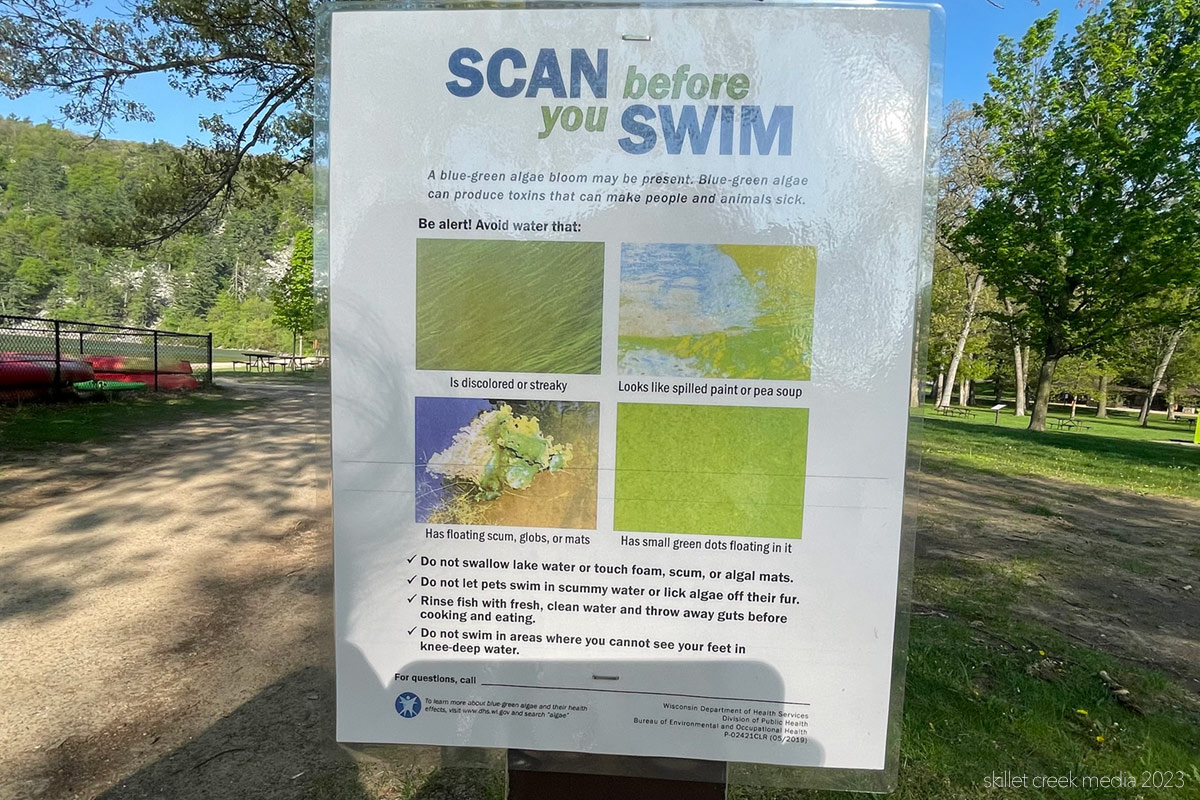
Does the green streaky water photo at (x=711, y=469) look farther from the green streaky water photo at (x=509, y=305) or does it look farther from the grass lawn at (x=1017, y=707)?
the grass lawn at (x=1017, y=707)

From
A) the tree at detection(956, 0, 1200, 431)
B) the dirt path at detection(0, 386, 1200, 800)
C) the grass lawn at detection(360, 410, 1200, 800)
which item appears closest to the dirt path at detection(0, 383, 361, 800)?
the dirt path at detection(0, 386, 1200, 800)

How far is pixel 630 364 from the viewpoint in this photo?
150 cm

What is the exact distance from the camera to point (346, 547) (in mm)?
1603

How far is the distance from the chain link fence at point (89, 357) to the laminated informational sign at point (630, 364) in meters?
15.7

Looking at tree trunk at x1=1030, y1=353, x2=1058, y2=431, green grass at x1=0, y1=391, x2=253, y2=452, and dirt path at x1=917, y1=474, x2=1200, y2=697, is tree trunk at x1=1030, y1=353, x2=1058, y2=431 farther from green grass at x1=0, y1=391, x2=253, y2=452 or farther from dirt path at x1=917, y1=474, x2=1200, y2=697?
green grass at x1=0, y1=391, x2=253, y2=452

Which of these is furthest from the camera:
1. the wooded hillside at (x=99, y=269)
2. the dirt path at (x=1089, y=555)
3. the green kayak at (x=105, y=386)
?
the wooded hillside at (x=99, y=269)

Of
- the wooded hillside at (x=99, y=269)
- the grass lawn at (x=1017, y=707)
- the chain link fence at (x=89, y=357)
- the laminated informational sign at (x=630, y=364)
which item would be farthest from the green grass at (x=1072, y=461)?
the wooded hillside at (x=99, y=269)

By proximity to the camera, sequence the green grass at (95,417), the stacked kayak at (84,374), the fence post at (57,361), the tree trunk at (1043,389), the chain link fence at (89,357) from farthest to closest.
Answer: the tree trunk at (1043,389)
the fence post at (57,361)
the chain link fence at (89,357)
the stacked kayak at (84,374)
the green grass at (95,417)

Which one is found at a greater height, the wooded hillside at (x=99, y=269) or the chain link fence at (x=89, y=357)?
the wooded hillside at (x=99, y=269)

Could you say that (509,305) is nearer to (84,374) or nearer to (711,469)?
(711,469)

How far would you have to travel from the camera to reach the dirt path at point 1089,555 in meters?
3.82

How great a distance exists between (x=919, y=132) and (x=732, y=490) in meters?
0.89

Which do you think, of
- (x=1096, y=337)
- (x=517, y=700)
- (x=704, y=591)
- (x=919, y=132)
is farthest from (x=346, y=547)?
Result: (x=1096, y=337)

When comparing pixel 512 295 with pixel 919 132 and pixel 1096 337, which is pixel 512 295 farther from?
pixel 1096 337
